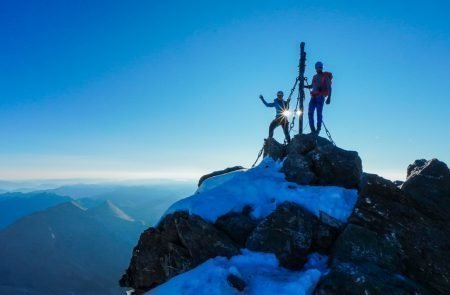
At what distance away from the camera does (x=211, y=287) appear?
36.1 ft

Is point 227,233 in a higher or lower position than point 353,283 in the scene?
higher

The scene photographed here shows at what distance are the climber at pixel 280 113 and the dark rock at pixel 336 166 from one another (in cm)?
504

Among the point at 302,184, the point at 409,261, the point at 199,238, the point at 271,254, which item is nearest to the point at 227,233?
the point at 199,238

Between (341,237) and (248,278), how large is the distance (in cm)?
442

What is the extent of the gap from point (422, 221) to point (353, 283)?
5.87 m

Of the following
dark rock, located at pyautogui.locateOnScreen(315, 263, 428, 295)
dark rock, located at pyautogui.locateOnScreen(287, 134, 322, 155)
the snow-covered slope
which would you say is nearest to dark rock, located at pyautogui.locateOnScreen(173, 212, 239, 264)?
the snow-covered slope

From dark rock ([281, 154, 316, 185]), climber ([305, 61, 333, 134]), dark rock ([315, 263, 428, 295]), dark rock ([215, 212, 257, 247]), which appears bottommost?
dark rock ([315, 263, 428, 295])

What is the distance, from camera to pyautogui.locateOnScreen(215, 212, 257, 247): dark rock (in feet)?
49.2

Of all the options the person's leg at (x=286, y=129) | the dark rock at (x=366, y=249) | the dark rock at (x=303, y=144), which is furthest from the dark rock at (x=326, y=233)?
the person's leg at (x=286, y=129)

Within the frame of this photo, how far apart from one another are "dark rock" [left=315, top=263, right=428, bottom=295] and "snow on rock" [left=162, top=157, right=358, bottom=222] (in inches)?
145

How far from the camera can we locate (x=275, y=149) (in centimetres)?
2167

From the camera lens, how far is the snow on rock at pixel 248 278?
1095 centimetres

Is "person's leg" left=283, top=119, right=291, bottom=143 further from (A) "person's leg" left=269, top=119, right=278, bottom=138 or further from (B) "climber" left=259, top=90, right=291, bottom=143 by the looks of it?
(A) "person's leg" left=269, top=119, right=278, bottom=138

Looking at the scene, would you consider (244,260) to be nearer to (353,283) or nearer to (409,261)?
(353,283)
